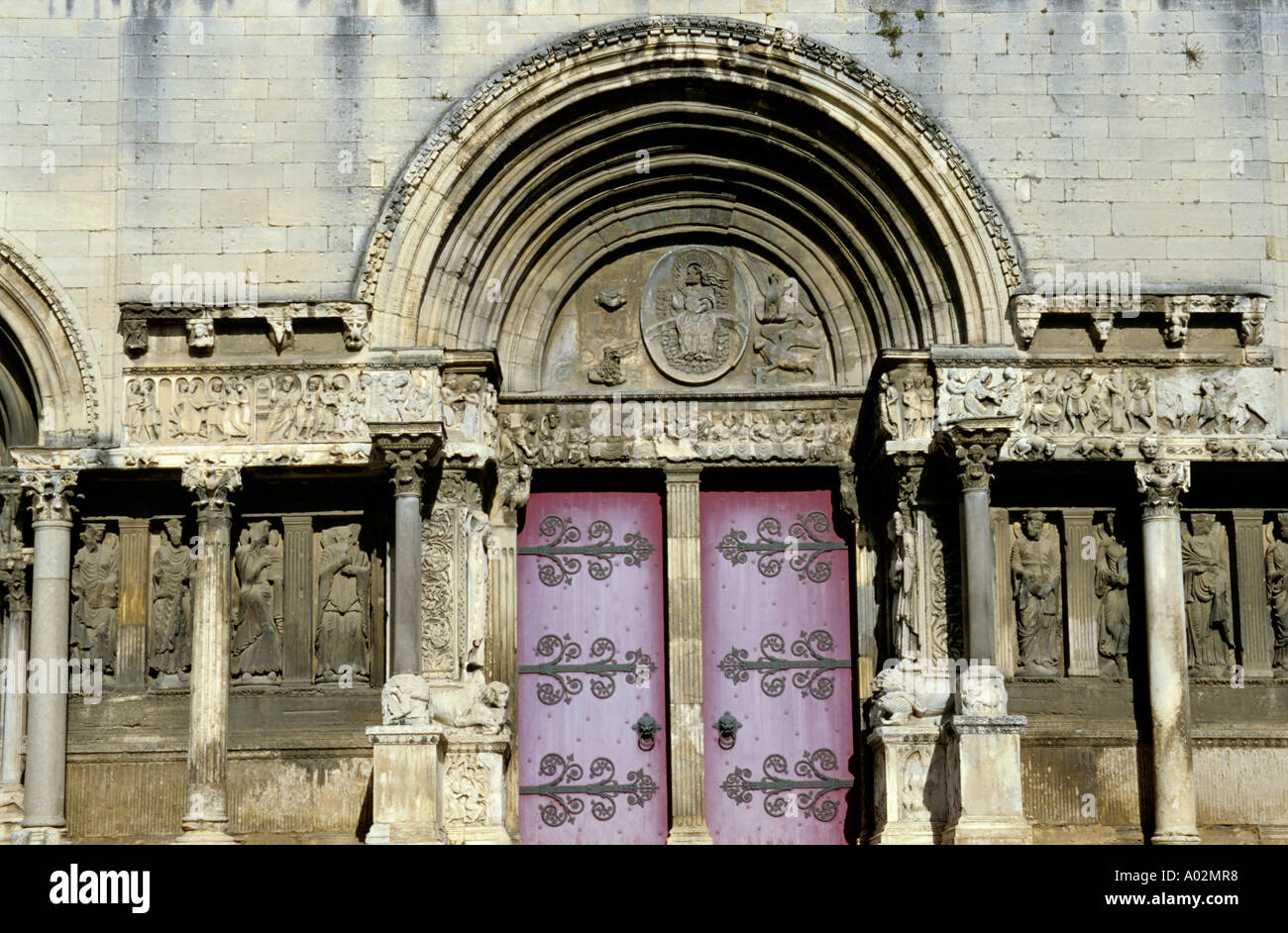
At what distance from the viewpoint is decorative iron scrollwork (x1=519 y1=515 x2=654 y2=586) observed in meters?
18.4

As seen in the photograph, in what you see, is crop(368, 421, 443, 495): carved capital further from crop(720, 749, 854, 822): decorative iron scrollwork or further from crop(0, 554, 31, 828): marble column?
crop(720, 749, 854, 822): decorative iron scrollwork

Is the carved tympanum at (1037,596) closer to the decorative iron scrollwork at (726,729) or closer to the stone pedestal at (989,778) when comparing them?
the stone pedestal at (989,778)

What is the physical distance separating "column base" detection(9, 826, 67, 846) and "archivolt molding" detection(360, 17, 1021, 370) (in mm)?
4559

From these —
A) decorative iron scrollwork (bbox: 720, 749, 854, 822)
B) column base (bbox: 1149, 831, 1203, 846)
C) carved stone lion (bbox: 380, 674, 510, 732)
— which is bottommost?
column base (bbox: 1149, 831, 1203, 846)

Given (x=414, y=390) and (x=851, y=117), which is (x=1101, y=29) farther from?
(x=414, y=390)

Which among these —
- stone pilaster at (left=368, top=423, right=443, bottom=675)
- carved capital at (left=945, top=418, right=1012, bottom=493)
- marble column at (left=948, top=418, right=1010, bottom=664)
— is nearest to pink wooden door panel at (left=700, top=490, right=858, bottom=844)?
marble column at (left=948, top=418, right=1010, bottom=664)

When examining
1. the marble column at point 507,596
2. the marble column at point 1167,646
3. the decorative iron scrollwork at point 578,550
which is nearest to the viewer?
the marble column at point 1167,646

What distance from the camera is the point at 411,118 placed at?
17.5m

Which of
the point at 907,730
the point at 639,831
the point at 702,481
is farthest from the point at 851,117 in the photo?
the point at 639,831

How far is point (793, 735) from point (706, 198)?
15.1ft

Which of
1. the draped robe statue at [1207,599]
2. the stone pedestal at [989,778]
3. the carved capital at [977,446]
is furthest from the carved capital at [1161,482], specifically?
the stone pedestal at [989,778]

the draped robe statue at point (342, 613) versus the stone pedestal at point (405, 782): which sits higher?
the draped robe statue at point (342, 613)

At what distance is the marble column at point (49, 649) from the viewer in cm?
1689

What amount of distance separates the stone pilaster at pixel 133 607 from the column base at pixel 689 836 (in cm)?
442
